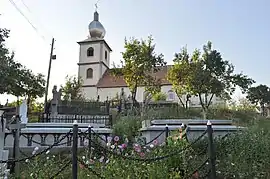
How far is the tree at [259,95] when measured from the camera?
28.7 meters

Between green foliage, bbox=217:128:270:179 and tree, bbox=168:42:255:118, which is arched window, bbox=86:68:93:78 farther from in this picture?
green foliage, bbox=217:128:270:179

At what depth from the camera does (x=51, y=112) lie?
19000 mm

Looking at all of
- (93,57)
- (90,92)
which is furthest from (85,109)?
(93,57)

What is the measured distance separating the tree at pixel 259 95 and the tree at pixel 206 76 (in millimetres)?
2530

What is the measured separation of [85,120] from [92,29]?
3431 cm

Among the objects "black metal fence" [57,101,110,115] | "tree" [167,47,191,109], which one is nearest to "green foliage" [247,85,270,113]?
"tree" [167,47,191,109]

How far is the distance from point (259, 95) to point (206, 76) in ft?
27.8

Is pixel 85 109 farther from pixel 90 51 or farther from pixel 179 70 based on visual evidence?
pixel 90 51

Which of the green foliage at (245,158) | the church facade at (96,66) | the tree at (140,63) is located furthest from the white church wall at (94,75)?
the green foliage at (245,158)

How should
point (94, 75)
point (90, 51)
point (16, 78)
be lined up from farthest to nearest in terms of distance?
point (90, 51), point (94, 75), point (16, 78)

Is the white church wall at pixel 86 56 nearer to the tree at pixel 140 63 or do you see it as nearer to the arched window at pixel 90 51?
the arched window at pixel 90 51

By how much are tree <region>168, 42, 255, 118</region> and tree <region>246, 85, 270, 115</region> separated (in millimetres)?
2530

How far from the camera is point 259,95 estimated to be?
30.0 meters

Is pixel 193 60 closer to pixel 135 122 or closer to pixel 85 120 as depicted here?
pixel 85 120
